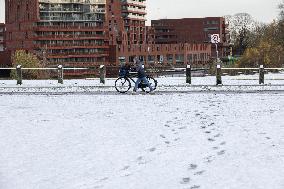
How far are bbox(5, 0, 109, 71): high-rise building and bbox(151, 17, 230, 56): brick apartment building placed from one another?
35.9 meters

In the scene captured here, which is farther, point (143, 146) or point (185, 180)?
point (143, 146)

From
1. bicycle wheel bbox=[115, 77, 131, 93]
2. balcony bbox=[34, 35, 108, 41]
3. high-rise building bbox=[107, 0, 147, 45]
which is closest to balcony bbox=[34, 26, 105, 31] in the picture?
balcony bbox=[34, 35, 108, 41]

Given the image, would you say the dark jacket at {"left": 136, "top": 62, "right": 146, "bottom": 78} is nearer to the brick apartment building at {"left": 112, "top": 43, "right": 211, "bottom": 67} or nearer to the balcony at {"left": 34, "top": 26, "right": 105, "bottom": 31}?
the balcony at {"left": 34, "top": 26, "right": 105, "bottom": 31}

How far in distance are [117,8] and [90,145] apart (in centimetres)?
13543

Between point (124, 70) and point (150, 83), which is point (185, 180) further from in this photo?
point (124, 70)

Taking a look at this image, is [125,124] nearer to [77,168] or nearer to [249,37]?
[77,168]

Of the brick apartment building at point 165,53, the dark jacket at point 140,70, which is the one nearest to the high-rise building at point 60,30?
the brick apartment building at point 165,53

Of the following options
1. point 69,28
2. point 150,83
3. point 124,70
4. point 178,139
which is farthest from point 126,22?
point 178,139

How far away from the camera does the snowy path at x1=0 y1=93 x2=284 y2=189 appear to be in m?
Answer: 7.48

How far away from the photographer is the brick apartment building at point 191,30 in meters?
164

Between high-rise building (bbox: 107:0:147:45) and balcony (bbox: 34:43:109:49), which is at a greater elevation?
high-rise building (bbox: 107:0:147:45)

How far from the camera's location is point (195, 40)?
547 ft

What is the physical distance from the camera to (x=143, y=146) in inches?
385

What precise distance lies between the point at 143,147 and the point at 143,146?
0.31 feet
